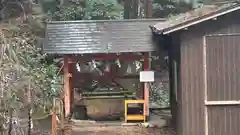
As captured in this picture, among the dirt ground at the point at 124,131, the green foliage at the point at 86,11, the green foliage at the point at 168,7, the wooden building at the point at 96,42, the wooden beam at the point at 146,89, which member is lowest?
the dirt ground at the point at 124,131

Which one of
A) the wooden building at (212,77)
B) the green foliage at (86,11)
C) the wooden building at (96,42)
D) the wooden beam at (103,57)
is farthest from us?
the green foliage at (86,11)

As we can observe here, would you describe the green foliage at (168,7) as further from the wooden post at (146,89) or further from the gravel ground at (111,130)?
the gravel ground at (111,130)

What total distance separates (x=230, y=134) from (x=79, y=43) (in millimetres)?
4288

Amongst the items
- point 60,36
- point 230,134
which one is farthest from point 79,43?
point 230,134

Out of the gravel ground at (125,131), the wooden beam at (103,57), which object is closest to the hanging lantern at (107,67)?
the wooden beam at (103,57)

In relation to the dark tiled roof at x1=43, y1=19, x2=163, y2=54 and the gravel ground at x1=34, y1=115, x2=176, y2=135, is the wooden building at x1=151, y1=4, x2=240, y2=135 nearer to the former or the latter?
the gravel ground at x1=34, y1=115, x2=176, y2=135

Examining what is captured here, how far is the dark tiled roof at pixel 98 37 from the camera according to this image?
10430 mm

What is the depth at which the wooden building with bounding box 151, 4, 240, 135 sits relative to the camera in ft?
28.6

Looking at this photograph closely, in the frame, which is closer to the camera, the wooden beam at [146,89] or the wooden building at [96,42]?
the wooden building at [96,42]

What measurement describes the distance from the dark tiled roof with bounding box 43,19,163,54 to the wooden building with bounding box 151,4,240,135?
72.5 inches

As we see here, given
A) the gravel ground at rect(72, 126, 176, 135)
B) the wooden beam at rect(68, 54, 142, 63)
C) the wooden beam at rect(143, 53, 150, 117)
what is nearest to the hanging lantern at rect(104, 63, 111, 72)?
the wooden beam at rect(68, 54, 142, 63)

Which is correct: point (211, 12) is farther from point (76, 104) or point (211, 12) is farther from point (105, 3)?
point (105, 3)

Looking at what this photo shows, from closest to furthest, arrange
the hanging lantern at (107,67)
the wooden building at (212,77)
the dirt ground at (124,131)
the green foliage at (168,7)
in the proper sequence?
1. the wooden building at (212,77)
2. the dirt ground at (124,131)
3. the hanging lantern at (107,67)
4. the green foliage at (168,7)

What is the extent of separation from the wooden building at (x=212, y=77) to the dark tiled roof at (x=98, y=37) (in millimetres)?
1842
